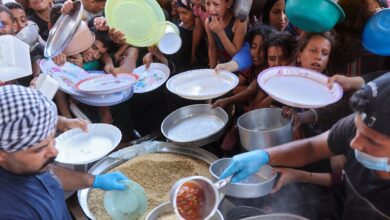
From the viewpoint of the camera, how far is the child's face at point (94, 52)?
3.04m

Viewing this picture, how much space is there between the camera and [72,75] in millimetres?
2828

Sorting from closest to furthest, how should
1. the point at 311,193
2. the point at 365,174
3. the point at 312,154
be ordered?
the point at 365,174, the point at 312,154, the point at 311,193

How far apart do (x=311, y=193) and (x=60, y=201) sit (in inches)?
52.0

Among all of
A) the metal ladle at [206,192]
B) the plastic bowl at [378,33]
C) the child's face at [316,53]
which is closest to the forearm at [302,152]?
the metal ladle at [206,192]

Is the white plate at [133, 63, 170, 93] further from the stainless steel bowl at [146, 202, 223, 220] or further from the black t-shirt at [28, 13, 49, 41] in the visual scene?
the stainless steel bowl at [146, 202, 223, 220]

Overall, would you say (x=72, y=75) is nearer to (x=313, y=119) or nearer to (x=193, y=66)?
(x=193, y=66)

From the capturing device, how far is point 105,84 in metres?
2.86

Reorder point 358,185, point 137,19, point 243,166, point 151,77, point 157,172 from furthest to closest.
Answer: point 151,77
point 137,19
point 157,172
point 243,166
point 358,185

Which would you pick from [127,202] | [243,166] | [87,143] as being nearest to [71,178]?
[127,202]

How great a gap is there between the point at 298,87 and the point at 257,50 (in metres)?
0.58

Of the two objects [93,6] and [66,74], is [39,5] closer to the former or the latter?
[93,6]

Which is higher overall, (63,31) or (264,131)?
(63,31)

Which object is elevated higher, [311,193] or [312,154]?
[312,154]

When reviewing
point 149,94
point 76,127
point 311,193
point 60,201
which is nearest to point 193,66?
point 149,94
